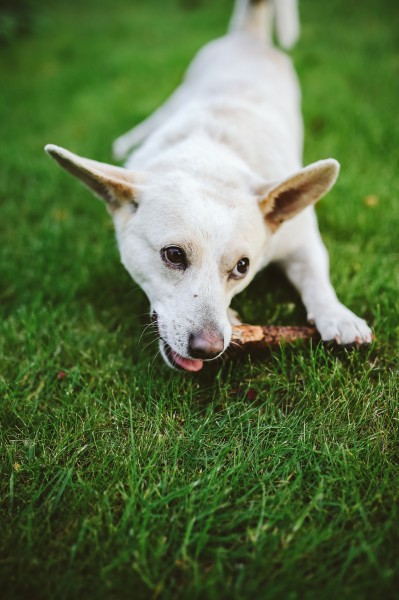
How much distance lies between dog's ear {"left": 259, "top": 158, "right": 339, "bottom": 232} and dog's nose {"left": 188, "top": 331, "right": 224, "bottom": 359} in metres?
0.79

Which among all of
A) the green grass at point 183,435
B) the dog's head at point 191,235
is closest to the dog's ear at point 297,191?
the dog's head at point 191,235

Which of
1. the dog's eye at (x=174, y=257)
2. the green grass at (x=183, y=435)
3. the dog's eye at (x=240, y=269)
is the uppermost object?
the dog's eye at (x=174, y=257)

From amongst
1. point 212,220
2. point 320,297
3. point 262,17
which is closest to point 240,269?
point 212,220

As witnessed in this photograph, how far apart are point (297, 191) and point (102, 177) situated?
964 millimetres

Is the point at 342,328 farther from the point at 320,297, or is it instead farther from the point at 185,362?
the point at 185,362

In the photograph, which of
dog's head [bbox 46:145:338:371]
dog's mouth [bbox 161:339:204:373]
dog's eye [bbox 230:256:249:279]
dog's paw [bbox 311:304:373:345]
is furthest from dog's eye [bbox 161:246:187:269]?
dog's paw [bbox 311:304:373:345]

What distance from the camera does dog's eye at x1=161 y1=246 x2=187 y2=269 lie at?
221 cm

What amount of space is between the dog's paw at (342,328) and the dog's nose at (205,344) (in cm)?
60

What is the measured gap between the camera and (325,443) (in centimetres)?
189

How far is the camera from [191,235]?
2.17m

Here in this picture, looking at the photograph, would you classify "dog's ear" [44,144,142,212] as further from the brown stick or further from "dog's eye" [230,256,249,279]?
the brown stick

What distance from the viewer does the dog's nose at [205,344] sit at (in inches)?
78.8

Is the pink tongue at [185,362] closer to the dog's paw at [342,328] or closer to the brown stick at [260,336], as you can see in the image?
the brown stick at [260,336]

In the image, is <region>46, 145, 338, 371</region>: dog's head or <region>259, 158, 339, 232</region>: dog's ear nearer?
<region>46, 145, 338, 371</region>: dog's head
